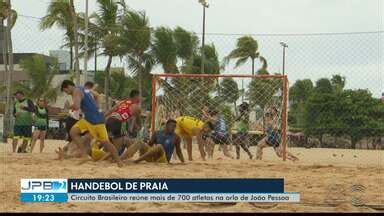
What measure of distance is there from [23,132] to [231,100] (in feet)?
16.0

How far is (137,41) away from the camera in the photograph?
3025 centimetres

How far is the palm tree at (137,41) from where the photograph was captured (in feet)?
98.3

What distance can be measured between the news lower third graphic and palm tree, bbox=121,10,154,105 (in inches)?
923

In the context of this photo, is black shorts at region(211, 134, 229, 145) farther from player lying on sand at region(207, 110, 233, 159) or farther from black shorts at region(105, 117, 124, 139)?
black shorts at region(105, 117, 124, 139)

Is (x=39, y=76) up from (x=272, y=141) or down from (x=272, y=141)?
up

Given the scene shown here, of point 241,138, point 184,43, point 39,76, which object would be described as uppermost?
point 184,43

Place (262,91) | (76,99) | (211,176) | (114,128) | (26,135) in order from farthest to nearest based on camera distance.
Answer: (262,91) → (26,135) → (114,128) → (76,99) → (211,176)

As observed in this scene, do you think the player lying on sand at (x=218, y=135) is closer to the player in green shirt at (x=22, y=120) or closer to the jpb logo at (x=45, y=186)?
the player in green shirt at (x=22, y=120)

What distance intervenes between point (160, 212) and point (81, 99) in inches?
149

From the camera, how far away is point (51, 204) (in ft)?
18.4

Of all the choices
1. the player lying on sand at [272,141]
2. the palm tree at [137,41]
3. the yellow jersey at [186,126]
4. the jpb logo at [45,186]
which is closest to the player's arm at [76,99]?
the jpb logo at [45,186]

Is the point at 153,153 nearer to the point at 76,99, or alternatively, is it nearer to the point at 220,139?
the point at 76,99

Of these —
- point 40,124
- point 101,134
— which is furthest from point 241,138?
point 101,134

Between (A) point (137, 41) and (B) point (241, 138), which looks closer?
(B) point (241, 138)
